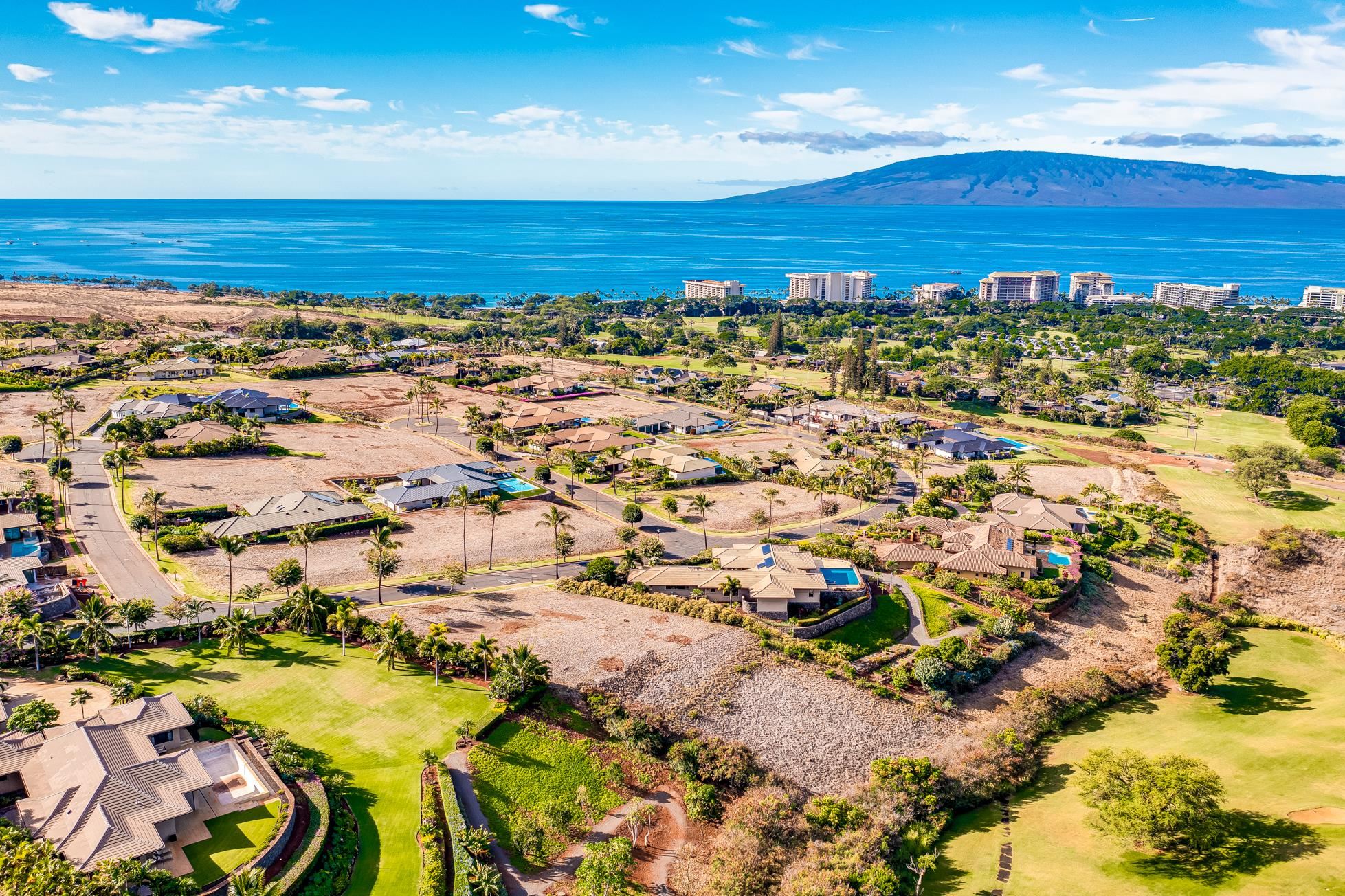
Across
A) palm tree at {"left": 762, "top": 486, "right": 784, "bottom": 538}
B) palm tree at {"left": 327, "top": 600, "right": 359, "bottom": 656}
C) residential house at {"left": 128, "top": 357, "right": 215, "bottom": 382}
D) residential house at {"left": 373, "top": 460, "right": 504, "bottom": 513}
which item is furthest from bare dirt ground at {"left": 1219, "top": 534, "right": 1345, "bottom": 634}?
residential house at {"left": 128, "top": 357, "right": 215, "bottom": 382}

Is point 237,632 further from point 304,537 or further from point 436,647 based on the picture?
point 436,647

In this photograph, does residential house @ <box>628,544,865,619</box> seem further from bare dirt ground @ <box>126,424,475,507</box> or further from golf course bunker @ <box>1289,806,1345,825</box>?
bare dirt ground @ <box>126,424,475,507</box>

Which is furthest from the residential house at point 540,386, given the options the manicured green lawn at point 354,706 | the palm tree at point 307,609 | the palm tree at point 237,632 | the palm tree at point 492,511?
the palm tree at point 237,632

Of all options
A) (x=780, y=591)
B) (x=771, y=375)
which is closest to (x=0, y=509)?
(x=780, y=591)

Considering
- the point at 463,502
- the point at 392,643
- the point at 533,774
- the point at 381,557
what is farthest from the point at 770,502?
the point at 533,774

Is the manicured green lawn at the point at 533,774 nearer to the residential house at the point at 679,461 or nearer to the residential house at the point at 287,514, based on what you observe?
the residential house at the point at 287,514

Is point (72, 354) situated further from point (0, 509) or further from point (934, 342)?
point (934, 342)
